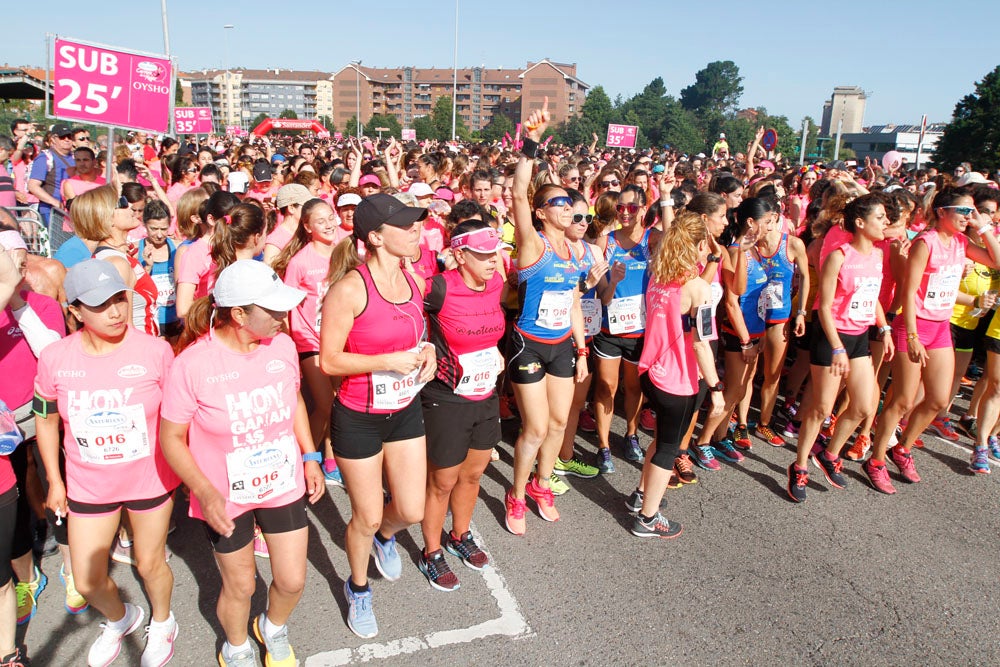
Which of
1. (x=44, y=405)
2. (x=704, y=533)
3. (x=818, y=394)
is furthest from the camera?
(x=818, y=394)

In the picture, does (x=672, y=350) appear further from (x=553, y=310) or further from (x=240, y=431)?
(x=240, y=431)

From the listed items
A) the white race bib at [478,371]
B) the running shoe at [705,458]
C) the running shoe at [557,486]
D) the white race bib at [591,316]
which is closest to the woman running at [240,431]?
the white race bib at [478,371]

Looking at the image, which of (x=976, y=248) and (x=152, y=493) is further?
(x=976, y=248)

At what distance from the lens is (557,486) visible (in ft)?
16.3

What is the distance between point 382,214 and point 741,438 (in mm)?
4029

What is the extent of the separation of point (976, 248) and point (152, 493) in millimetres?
6195

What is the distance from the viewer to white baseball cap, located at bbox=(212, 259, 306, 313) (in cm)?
261

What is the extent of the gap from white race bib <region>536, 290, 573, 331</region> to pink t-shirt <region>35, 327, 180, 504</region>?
7.05 ft

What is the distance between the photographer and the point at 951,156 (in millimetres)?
40062

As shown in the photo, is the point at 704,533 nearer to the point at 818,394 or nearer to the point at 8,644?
the point at 818,394

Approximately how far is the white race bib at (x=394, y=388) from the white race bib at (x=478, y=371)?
325mm

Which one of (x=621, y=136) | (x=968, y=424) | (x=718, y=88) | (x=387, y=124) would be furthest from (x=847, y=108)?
(x=968, y=424)

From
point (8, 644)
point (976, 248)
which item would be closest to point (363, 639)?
point (8, 644)

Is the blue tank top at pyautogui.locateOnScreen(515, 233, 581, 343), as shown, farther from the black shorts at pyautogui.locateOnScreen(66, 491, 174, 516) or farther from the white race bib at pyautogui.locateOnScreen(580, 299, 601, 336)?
the black shorts at pyautogui.locateOnScreen(66, 491, 174, 516)
